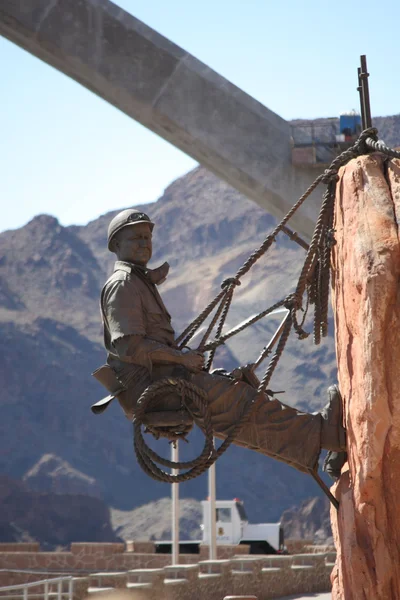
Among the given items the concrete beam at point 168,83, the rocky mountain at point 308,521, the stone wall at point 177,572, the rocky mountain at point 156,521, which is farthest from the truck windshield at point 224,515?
the rocky mountain at point 156,521

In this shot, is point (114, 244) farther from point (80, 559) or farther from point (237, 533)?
point (237, 533)

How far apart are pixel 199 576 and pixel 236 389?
31.9ft

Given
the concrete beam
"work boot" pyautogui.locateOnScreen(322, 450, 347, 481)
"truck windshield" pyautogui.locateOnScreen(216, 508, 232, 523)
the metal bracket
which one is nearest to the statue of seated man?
"work boot" pyautogui.locateOnScreen(322, 450, 347, 481)

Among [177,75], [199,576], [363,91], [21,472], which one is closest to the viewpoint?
[363,91]

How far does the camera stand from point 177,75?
1227cm

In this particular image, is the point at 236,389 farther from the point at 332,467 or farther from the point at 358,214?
the point at 358,214

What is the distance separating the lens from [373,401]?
6.03m

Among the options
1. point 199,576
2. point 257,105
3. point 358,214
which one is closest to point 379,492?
point 358,214

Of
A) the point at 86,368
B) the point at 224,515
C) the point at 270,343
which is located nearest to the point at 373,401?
the point at 270,343

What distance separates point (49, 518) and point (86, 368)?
16426mm

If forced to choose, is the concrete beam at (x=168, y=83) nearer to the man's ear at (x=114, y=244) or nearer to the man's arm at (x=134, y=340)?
the man's ear at (x=114, y=244)

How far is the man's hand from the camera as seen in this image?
629cm

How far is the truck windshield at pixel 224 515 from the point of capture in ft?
103

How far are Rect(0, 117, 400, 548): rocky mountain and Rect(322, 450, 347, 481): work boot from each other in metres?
55.6
